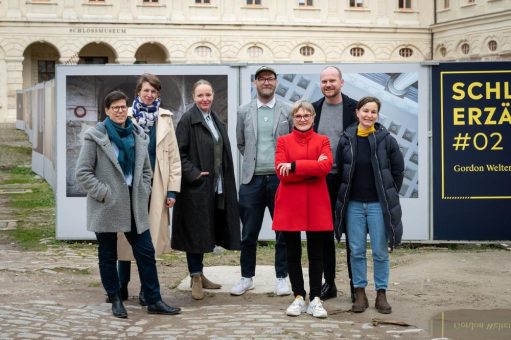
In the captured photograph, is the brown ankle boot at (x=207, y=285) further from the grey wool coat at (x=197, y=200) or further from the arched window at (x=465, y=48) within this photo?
the arched window at (x=465, y=48)

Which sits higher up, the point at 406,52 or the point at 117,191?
the point at 406,52

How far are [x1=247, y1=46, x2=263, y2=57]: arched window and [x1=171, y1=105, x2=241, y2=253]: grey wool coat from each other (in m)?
43.0

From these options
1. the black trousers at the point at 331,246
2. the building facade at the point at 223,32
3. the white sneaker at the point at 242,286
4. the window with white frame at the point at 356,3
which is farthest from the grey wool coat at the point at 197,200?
the window with white frame at the point at 356,3

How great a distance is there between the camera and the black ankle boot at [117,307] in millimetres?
7027

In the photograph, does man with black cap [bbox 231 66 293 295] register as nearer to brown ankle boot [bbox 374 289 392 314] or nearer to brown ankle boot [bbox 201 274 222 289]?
brown ankle boot [bbox 201 274 222 289]

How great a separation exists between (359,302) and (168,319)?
1.46 meters

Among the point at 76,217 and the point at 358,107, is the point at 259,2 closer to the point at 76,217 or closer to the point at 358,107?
the point at 76,217

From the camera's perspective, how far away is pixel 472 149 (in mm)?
10625

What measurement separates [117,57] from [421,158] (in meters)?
40.2

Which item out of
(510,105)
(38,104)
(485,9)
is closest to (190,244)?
(510,105)

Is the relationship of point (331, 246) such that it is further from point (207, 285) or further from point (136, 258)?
point (136, 258)

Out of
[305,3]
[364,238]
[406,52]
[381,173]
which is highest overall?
[305,3]

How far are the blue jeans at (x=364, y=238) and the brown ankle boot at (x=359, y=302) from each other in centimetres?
5

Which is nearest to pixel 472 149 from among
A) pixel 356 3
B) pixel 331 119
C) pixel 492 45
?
pixel 331 119
